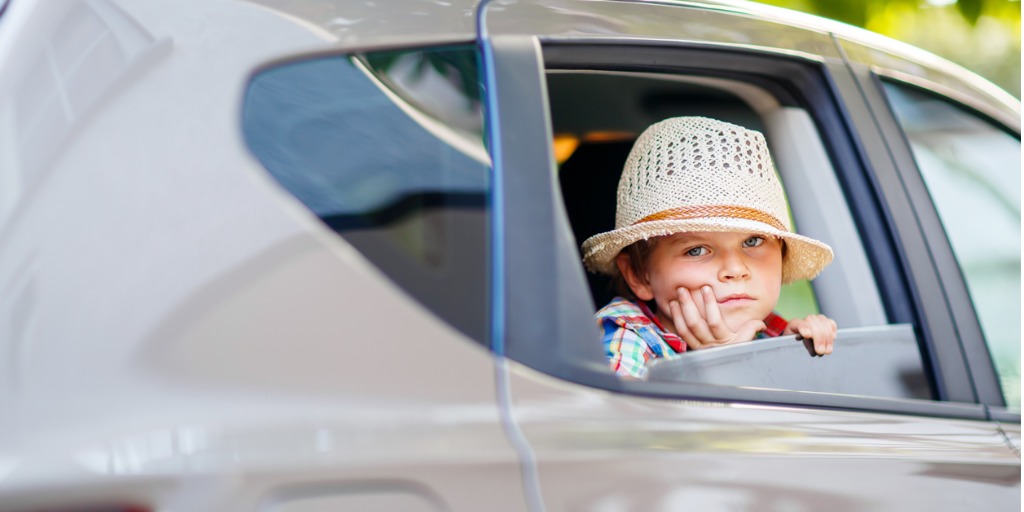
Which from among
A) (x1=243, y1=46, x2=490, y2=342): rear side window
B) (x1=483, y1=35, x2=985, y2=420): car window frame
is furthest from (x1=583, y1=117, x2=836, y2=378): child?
(x1=243, y1=46, x2=490, y2=342): rear side window

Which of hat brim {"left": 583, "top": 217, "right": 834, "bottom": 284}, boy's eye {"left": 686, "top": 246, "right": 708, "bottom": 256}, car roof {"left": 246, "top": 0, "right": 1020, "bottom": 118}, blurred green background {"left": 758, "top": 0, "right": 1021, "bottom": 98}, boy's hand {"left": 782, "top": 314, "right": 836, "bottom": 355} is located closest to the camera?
car roof {"left": 246, "top": 0, "right": 1020, "bottom": 118}

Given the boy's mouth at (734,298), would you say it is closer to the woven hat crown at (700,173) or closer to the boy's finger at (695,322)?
the boy's finger at (695,322)

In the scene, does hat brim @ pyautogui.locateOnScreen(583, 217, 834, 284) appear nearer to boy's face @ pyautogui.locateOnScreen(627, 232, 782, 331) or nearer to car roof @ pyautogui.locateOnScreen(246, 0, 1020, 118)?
boy's face @ pyautogui.locateOnScreen(627, 232, 782, 331)

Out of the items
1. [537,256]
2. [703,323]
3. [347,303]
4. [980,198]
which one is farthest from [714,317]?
[347,303]

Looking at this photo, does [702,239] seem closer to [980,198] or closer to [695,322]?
[695,322]

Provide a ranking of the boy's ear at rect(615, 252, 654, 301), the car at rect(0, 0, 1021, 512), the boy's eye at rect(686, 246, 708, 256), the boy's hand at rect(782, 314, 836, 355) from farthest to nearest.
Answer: the boy's ear at rect(615, 252, 654, 301) → the boy's eye at rect(686, 246, 708, 256) → the boy's hand at rect(782, 314, 836, 355) → the car at rect(0, 0, 1021, 512)

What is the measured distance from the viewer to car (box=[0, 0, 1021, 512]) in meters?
1.25

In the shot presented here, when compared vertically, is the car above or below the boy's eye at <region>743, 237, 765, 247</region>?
below

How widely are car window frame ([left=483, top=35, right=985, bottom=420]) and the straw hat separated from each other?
556 mm

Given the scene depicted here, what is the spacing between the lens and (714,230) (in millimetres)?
2201

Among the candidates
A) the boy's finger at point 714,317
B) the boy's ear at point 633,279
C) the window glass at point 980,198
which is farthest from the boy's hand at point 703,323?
the window glass at point 980,198

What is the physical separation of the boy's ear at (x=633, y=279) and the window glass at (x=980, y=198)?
2.12 feet

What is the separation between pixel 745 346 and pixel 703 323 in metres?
0.40

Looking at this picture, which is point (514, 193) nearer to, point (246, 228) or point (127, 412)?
point (246, 228)
